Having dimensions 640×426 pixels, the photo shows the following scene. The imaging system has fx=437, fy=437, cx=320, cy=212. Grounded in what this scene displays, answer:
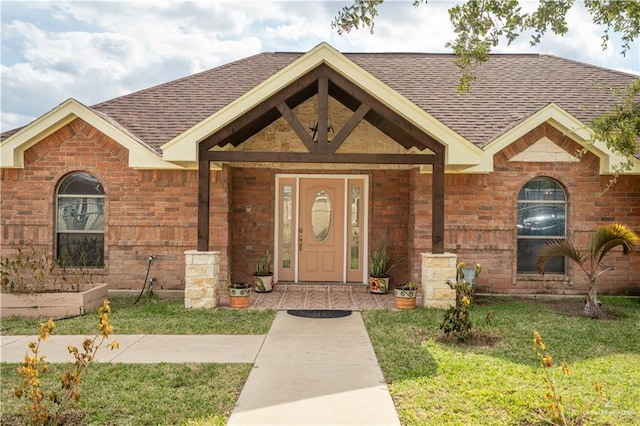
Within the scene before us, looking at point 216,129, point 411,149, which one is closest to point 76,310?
point 216,129

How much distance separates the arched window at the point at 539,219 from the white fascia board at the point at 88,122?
26.0 ft

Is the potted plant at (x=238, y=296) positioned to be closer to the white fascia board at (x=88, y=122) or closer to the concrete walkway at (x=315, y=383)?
the concrete walkway at (x=315, y=383)

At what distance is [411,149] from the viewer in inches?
380

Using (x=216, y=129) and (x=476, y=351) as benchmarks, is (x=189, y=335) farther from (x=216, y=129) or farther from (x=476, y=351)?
(x=476, y=351)

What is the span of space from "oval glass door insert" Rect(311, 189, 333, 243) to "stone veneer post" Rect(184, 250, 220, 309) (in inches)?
125

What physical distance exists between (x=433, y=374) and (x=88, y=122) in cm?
843

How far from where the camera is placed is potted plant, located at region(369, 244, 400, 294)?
9797mm

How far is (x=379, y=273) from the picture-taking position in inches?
389

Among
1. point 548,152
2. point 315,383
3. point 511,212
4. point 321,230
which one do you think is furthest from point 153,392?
point 548,152

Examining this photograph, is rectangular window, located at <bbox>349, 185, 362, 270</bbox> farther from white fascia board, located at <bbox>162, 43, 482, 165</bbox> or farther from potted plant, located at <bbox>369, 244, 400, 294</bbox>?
white fascia board, located at <bbox>162, 43, 482, 165</bbox>

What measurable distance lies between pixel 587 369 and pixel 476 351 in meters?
1.23

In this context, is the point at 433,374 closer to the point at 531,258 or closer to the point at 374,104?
the point at 374,104

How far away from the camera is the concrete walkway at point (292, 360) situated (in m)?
3.88

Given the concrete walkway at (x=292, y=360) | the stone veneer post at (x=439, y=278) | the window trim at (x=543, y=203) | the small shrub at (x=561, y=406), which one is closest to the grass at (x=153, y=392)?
the concrete walkway at (x=292, y=360)
